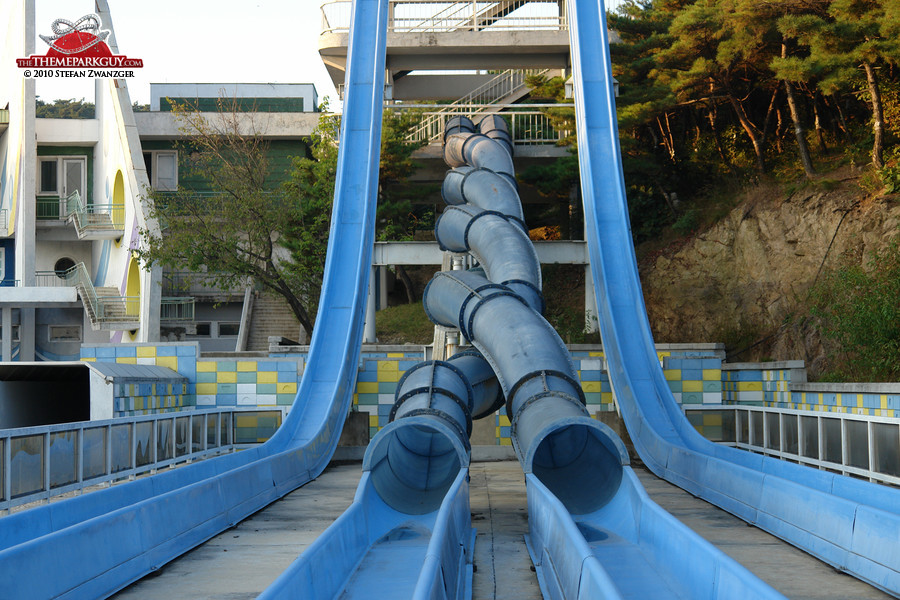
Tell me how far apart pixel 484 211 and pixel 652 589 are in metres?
9.55

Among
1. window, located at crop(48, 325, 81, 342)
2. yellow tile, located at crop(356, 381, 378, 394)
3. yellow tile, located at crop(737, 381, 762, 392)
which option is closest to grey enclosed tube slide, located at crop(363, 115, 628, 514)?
yellow tile, located at crop(356, 381, 378, 394)

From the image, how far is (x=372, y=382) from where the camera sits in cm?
1584

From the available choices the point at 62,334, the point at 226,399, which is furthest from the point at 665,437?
the point at 62,334

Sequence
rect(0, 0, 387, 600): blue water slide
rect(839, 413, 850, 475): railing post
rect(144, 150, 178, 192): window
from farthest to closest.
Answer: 1. rect(144, 150, 178, 192): window
2. rect(839, 413, 850, 475): railing post
3. rect(0, 0, 387, 600): blue water slide

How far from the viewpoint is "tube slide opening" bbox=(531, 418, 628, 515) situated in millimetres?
9398

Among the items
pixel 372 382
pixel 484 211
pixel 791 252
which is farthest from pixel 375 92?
pixel 791 252

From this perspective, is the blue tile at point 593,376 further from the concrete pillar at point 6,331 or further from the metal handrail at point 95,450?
the concrete pillar at point 6,331

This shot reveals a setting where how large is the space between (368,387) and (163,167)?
69.6 feet

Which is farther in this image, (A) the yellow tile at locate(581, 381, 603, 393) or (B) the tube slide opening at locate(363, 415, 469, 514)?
(A) the yellow tile at locate(581, 381, 603, 393)

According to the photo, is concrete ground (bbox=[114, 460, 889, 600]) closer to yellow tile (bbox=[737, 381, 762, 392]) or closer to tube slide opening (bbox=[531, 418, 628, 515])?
tube slide opening (bbox=[531, 418, 628, 515])

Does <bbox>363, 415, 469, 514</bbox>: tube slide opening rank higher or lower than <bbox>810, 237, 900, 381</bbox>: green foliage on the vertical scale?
lower

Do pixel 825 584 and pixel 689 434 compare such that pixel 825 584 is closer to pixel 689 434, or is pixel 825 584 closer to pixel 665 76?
pixel 689 434

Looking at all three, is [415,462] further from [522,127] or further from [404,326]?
[522,127]

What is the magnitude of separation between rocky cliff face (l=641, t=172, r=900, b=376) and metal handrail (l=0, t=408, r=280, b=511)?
11366mm
